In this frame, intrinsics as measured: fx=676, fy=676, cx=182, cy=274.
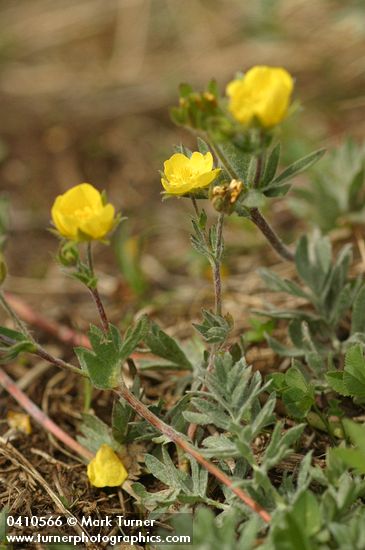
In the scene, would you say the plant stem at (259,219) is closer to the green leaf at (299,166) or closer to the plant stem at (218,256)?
the green leaf at (299,166)

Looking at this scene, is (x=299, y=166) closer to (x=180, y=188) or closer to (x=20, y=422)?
(x=180, y=188)

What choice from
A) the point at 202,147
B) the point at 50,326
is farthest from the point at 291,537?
the point at 50,326

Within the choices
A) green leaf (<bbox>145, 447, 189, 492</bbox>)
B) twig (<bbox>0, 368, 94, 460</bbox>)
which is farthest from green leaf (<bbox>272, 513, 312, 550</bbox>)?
twig (<bbox>0, 368, 94, 460</bbox>)

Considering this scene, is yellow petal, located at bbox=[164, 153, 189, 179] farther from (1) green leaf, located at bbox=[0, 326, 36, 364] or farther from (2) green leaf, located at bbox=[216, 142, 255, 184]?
(1) green leaf, located at bbox=[0, 326, 36, 364]

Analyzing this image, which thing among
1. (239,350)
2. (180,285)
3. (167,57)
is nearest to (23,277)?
(180,285)

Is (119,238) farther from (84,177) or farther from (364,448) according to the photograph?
(364,448)
